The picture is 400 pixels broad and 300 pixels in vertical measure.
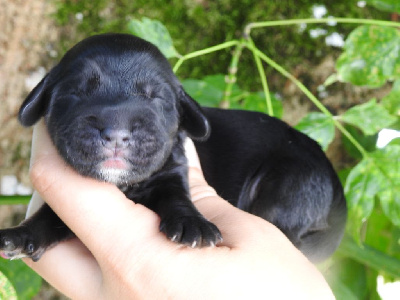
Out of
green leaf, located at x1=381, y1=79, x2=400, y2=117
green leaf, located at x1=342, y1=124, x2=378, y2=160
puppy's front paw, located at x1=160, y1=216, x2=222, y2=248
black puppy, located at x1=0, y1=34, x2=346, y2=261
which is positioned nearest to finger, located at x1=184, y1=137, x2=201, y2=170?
black puppy, located at x1=0, y1=34, x2=346, y2=261

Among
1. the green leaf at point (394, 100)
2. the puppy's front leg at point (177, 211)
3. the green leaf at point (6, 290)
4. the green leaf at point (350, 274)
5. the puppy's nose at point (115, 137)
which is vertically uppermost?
the green leaf at point (394, 100)

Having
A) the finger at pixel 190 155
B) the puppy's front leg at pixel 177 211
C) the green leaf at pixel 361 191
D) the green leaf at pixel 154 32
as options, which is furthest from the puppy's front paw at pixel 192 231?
the green leaf at pixel 154 32

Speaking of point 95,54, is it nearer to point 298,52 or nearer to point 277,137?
point 277,137

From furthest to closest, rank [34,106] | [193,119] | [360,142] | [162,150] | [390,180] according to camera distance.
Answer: [360,142], [390,180], [193,119], [34,106], [162,150]

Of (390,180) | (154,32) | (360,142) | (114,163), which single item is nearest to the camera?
(114,163)

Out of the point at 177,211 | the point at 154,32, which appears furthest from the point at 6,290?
the point at 154,32

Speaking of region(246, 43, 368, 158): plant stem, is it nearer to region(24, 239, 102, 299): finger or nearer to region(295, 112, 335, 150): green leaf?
region(295, 112, 335, 150): green leaf

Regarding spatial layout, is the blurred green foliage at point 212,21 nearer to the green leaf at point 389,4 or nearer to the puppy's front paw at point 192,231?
the green leaf at point 389,4

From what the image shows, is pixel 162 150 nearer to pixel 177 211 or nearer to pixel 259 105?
pixel 177 211
